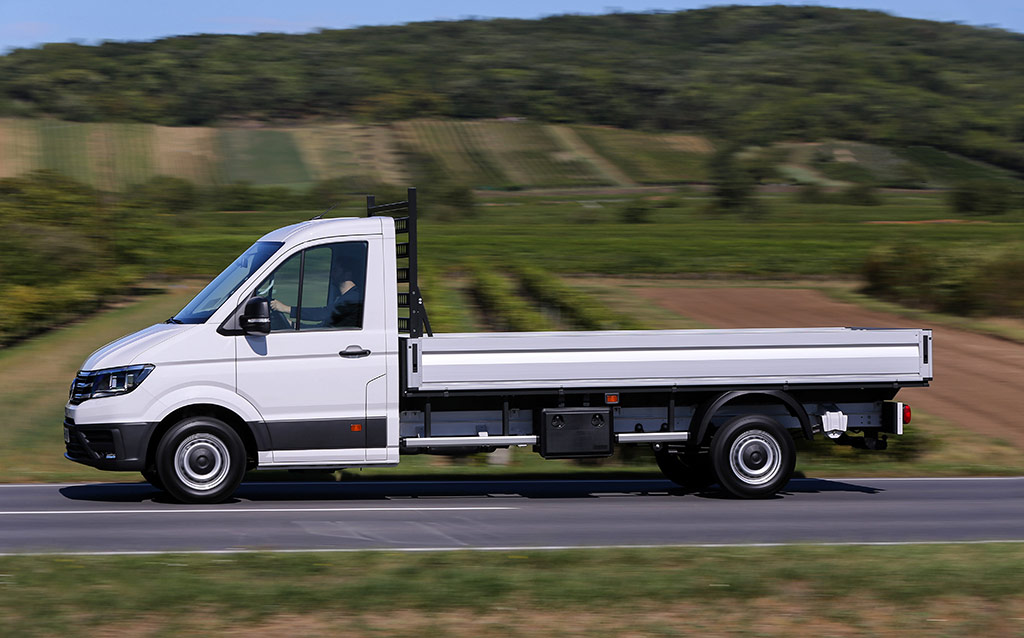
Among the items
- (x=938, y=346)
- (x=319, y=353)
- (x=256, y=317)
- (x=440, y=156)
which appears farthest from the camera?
(x=440, y=156)

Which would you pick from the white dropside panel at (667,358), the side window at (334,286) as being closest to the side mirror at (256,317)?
the side window at (334,286)

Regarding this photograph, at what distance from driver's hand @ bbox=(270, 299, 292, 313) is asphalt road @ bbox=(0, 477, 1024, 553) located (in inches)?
70.1

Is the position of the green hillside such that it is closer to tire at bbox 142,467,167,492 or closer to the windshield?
tire at bbox 142,467,167,492

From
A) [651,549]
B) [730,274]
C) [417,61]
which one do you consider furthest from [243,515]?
[417,61]

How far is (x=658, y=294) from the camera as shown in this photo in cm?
4144

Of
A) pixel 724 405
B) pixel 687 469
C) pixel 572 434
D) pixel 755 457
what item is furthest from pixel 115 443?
pixel 755 457

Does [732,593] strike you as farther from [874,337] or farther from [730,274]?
[730,274]

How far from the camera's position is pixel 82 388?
10.9 m

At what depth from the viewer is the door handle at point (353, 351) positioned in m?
11.0

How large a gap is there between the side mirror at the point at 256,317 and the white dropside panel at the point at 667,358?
1.32 meters

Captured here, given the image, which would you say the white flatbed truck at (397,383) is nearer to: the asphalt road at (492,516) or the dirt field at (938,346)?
the asphalt road at (492,516)

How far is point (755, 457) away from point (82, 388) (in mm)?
6243

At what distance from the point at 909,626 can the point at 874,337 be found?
5526mm

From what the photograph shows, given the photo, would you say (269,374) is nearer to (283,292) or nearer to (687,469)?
(283,292)
